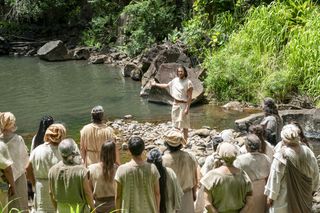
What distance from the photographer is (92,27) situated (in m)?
26.7

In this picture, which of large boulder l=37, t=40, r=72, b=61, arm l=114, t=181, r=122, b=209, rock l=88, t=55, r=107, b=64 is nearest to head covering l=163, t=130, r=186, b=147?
arm l=114, t=181, r=122, b=209

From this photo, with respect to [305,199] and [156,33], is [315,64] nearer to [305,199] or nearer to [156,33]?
[305,199]

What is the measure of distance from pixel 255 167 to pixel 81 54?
66.0ft

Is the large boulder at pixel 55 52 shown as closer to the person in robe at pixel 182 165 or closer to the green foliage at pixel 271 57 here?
the green foliage at pixel 271 57

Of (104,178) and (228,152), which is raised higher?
(228,152)

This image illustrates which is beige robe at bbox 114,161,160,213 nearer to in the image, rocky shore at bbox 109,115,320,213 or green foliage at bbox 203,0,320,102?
rocky shore at bbox 109,115,320,213

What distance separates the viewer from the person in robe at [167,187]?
5.01 metres

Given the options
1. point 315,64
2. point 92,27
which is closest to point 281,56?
point 315,64

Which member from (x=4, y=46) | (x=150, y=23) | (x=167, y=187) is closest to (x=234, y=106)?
(x=167, y=187)

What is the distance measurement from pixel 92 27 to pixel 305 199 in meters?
22.4

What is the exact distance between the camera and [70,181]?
16.0ft

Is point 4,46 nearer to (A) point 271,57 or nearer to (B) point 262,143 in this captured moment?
(A) point 271,57

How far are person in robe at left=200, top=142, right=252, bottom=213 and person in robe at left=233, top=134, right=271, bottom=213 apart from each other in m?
0.36

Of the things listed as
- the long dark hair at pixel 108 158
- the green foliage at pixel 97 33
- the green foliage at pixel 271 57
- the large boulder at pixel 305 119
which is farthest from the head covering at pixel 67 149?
the green foliage at pixel 97 33
